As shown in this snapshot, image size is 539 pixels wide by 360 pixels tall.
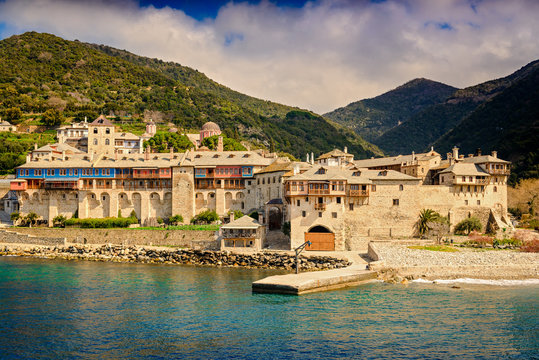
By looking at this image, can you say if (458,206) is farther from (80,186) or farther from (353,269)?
(80,186)

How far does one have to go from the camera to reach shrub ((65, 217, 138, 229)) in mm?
55312

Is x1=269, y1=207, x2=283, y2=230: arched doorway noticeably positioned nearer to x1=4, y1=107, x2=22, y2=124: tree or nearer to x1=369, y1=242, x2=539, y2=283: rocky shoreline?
x1=369, y1=242, x2=539, y2=283: rocky shoreline

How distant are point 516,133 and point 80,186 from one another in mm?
72951

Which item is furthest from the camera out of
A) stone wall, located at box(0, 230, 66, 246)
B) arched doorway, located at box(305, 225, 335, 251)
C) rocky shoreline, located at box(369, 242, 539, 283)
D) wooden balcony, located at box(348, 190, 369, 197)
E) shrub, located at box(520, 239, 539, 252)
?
stone wall, located at box(0, 230, 66, 246)

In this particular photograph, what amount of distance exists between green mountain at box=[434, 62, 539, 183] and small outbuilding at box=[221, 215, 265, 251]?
45.4 metres

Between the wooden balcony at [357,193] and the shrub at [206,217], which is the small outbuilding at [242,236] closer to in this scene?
the shrub at [206,217]

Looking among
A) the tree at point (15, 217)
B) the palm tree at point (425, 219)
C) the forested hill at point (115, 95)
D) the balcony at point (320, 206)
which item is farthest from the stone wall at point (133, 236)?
the forested hill at point (115, 95)

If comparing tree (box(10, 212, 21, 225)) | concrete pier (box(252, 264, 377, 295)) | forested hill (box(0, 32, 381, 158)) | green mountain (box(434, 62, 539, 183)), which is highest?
forested hill (box(0, 32, 381, 158))

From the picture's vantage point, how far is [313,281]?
32688 millimetres

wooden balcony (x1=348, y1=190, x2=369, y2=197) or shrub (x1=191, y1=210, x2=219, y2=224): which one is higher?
wooden balcony (x1=348, y1=190, x2=369, y2=197)

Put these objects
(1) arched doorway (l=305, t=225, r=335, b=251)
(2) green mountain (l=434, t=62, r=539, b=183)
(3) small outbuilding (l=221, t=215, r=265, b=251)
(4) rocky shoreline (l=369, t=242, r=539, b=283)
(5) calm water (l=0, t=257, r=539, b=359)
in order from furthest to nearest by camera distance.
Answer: (2) green mountain (l=434, t=62, r=539, b=183) → (3) small outbuilding (l=221, t=215, r=265, b=251) → (1) arched doorway (l=305, t=225, r=335, b=251) → (4) rocky shoreline (l=369, t=242, r=539, b=283) → (5) calm water (l=0, t=257, r=539, b=359)

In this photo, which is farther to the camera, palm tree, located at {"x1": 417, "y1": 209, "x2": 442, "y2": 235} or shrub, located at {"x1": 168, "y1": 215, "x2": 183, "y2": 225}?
shrub, located at {"x1": 168, "y1": 215, "x2": 183, "y2": 225}

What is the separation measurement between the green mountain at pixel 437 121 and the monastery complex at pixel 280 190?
101 metres

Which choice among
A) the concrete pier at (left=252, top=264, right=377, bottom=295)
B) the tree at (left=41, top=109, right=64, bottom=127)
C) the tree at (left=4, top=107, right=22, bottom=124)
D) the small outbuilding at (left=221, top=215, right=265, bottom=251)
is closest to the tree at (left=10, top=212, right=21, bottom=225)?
the small outbuilding at (left=221, top=215, right=265, bottom=251)
